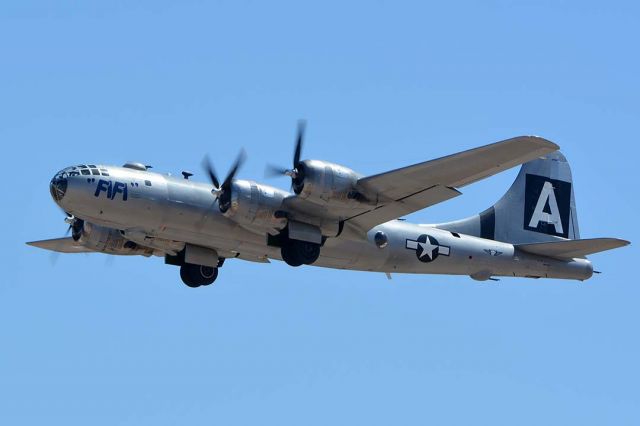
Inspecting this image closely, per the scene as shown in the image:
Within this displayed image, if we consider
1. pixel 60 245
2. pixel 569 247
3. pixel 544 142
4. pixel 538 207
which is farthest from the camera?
pixel 538 207

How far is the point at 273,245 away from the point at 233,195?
2095 mm

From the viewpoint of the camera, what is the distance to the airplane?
3155 cm

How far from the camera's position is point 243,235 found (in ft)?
109

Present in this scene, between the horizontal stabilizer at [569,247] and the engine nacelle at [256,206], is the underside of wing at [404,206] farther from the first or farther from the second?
the horizontal stabilizer at [569,247]

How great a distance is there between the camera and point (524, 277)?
37219 mm

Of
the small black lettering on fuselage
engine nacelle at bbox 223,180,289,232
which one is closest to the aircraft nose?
the small black lettering on fuselage

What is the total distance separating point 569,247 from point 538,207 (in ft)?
13.2

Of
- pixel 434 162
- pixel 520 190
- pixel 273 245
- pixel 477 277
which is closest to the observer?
pixel 434 162

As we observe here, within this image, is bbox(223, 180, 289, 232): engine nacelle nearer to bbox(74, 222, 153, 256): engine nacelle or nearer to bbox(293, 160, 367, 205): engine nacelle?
bbox(293, 160, 367, 205): engine nacelle

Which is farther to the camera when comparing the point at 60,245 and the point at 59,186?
the point at 60,245

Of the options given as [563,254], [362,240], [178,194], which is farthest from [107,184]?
[563,254]

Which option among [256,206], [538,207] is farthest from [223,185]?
[538,207]

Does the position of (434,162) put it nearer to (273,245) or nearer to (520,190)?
(273,245)

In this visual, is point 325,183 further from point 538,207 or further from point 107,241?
point 538,207
